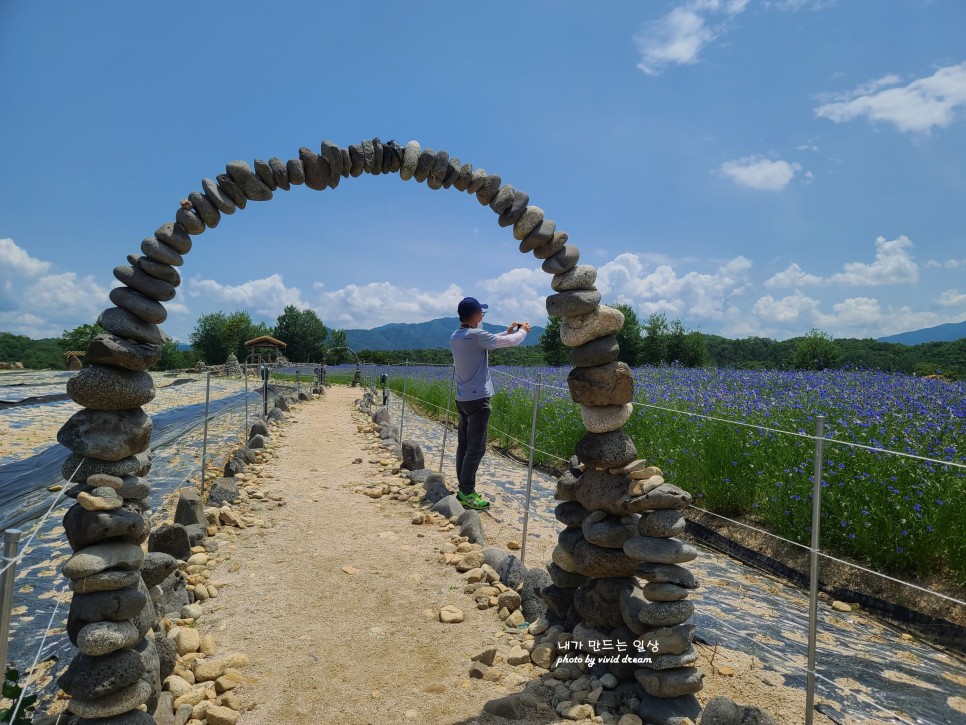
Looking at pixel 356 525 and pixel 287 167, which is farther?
pixel 356 525

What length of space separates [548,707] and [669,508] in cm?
118

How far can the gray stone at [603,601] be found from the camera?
10.8ft

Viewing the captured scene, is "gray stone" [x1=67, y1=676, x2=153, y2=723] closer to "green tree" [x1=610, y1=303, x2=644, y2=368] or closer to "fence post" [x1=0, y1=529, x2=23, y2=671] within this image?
"fence post" [x1=0, y1=529, x2=23, y2=671]

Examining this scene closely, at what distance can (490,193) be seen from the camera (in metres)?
3.61

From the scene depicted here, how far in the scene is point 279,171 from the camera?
3.28 m

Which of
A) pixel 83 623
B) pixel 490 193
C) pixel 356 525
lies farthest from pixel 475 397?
pixel 83 623

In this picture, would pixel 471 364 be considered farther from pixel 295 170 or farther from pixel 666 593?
pixel 666 593

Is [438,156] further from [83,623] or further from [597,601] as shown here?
[83,623]

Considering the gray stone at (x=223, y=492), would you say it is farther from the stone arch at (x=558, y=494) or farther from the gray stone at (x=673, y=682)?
the gray stone at (x=673, y=682)

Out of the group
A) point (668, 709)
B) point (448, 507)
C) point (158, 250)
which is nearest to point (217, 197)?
point (158, 250)

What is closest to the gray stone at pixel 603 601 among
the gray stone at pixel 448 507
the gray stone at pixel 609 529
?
the gray stone at pixel 609 529

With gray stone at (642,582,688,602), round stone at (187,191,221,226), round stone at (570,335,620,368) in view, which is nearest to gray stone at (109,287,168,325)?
round stone at (187,191,221,226)

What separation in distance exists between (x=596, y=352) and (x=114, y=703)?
9.59ft

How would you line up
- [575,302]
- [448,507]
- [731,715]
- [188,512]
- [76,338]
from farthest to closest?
[76,338] → [448,507] → [188,512] → [575,302] → [731,715]
